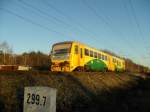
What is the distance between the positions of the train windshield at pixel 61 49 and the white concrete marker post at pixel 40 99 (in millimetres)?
18834

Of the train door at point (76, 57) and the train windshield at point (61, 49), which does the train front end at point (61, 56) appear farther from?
the train door at point (76, 57)

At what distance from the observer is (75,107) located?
32.6 ft

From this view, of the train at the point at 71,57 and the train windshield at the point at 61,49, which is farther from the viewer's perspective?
the train windshield at the point at 61,49

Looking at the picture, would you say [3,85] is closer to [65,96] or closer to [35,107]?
[65,96]

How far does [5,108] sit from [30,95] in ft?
18.7

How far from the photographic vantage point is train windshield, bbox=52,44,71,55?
22459 mm


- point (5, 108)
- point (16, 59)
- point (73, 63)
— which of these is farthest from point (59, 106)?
point (16, 59)

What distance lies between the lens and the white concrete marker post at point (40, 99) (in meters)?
3.23

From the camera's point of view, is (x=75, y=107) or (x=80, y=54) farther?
(x=80, y=54)

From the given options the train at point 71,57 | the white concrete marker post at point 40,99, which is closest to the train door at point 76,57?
the train at point 71,57

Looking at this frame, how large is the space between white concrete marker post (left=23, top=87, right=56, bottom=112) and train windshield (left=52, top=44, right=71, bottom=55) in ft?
61.8

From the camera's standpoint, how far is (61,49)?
22.9 m

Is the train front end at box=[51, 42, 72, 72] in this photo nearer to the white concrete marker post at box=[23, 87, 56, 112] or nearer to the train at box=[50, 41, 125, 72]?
the train at box=[50, 41, 125, 72]

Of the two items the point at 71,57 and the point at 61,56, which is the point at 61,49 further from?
the point at 71,57
